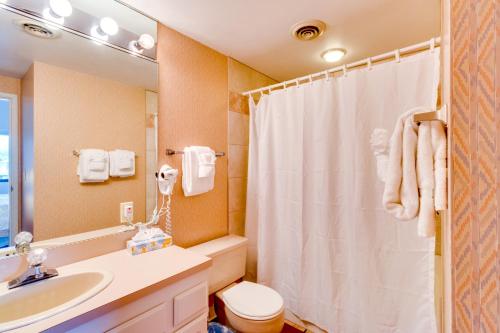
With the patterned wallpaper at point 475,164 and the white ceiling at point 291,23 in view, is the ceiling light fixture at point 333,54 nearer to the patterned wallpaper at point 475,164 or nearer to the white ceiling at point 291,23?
the white ceiling at point 291,23

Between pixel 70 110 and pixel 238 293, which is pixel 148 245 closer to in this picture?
pixel 238 293

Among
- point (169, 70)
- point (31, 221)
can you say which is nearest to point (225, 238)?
point (31, 221)

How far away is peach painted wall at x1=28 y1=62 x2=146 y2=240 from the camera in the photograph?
1129mm

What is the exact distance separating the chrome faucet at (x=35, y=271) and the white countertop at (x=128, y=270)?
0.05m

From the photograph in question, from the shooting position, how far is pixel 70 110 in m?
1.20

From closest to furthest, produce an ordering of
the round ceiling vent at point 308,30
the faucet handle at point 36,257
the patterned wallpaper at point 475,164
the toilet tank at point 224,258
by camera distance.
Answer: the patterned wallpaper at point 475,164 < the faucet handle at point 36,257 < the round ceiling vent at point 308,30 < the toilet tank at point 224,258

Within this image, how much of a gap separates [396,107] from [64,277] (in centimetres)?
192

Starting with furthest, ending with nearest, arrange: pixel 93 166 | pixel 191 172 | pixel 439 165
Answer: pixel 191 172, pixel 93 166, pixel 439 165

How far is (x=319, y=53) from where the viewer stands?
1.98 meters

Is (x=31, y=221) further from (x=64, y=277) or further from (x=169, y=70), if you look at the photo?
(x=169, y=70)

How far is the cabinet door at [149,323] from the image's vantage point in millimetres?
889

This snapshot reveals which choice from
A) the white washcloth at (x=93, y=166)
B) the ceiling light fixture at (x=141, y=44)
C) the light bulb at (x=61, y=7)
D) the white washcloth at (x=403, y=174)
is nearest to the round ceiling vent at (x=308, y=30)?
the ceiling light fixture at (x=141, y=44)

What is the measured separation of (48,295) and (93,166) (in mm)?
625

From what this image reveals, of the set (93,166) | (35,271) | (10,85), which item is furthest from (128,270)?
(10,85)
